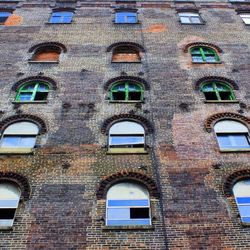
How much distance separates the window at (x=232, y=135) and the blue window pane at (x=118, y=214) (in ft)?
15.1

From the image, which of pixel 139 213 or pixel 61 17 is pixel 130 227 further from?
pixel 61 17

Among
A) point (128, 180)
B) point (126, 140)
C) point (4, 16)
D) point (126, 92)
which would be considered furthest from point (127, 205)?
point (4, 16)

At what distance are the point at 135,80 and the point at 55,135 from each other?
5.07 m

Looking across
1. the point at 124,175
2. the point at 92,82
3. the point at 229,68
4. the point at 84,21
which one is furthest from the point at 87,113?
the point at 84,21

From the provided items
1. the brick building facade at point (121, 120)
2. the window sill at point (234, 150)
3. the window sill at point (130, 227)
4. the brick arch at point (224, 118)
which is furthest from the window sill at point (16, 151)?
the window sill at point (234, 150)

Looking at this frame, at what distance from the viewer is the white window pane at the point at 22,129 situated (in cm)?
1544

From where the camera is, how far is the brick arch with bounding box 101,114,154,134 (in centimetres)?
1554

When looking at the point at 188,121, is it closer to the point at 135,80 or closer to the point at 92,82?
the point at 135,80

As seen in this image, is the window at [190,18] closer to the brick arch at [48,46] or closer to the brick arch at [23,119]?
the brick arch at [48,46]

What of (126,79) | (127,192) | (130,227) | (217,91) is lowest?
(130,227)

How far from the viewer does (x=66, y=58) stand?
19719 millimetres

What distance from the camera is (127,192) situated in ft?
43.3

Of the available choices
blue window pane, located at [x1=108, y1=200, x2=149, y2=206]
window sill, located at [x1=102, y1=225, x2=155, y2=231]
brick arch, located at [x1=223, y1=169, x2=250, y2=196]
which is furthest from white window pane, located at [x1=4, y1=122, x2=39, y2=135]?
brick arch, located at [x1=223, y1=169, x2=250, y2=196]

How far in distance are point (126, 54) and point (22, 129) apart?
25.0 ft
